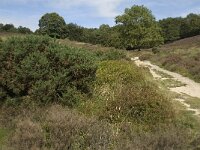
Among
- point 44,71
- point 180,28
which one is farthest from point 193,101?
point 180,28

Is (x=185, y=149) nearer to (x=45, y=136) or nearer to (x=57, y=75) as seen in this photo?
(x=45, y=136)

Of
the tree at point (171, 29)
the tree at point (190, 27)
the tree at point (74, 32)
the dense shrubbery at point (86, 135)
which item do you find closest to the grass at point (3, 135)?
Answer: the dense shrubbery at point (86, 135)

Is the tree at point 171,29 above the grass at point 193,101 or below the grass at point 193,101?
above

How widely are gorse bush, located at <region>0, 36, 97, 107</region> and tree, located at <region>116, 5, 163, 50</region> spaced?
180 feet

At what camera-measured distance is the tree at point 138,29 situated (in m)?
66.6

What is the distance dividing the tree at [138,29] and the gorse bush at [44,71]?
54949 millimetres

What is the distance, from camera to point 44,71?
36.0 feet

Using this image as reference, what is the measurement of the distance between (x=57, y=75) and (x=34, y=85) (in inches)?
27.9

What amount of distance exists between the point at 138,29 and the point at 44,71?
56.7 m

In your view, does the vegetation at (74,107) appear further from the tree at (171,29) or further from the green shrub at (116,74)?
the tree at (171,29)

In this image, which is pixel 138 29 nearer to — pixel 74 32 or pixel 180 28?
pixel 180 28

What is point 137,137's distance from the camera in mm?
8984

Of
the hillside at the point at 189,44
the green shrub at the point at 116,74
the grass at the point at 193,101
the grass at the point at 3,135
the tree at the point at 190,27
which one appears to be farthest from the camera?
the tree at the point at 190,27

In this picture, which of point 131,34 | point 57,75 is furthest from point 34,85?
point 131,34
